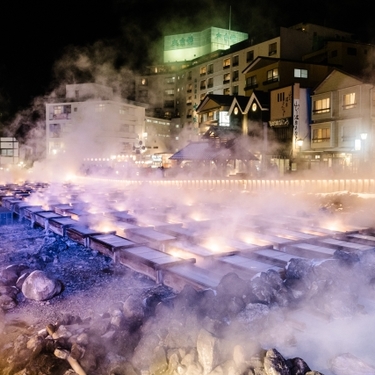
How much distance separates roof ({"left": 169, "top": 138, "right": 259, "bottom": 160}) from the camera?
60.8 ft

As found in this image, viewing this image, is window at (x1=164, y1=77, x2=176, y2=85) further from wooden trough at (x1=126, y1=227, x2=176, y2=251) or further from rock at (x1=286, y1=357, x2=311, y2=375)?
rock at (x1=286, y1=357, x2=311, y2=375)

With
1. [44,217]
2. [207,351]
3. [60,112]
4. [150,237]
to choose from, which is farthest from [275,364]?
[60,112]

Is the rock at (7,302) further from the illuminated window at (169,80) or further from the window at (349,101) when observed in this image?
the illuminated window at (169,80)

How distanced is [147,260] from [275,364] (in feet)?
11.2

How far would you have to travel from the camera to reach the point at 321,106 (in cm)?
2497

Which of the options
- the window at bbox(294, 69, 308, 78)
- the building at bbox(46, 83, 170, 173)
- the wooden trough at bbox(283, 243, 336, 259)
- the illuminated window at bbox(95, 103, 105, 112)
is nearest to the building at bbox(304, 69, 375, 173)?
the window at bbox(294, 69, 308, 78)

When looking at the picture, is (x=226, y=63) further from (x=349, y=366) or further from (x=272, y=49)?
(x=349, y=366)

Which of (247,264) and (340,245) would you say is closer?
(247,264)

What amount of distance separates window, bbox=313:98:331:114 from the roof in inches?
345

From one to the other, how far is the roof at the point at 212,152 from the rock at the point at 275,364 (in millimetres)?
15464

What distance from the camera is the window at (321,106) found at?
24375 mm

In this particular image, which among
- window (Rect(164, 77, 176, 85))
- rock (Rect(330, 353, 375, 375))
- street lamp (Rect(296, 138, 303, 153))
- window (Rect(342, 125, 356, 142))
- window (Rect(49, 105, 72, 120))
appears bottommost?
rock (Rect(330, 353, 375, 375))

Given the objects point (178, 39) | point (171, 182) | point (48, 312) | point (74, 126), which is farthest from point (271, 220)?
point (178, 39)

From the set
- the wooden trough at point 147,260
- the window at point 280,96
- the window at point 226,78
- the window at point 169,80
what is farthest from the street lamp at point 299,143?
the window at point 169,80
